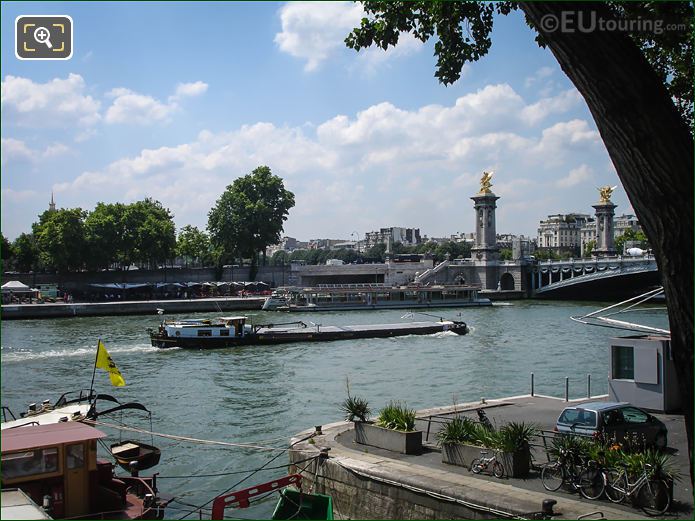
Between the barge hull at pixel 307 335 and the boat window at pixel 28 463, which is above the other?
the boat window at pixel 28 463

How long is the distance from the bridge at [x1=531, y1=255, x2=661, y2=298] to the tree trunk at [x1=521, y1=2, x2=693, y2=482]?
228ft

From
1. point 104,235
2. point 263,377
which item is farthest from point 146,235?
point 263,377

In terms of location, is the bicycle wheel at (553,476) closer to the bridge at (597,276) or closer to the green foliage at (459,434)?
the green foliage at (459,434)

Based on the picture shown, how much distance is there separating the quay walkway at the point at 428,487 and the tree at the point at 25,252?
7685 cm

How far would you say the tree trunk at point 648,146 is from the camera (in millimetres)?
5113

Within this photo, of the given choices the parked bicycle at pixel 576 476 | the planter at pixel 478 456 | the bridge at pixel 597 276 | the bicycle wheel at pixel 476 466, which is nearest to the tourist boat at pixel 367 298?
the bridge at pixel 597 276

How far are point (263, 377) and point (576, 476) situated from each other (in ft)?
70.8

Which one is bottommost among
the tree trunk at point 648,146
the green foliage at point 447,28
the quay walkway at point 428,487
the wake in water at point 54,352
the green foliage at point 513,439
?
the wake in water at point 54,352

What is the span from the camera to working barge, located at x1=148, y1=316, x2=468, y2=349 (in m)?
41.8

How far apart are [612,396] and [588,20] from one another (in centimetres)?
1121

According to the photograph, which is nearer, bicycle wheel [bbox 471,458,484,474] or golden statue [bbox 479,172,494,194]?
bicycle wheel [bbox 471,458,484,474]

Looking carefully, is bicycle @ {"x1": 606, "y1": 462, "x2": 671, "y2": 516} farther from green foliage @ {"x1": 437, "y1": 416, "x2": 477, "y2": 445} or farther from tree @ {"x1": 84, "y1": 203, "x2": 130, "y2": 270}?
tree @ {"x1": 84, "y1": 203, "x2": 130, "y2": 270}

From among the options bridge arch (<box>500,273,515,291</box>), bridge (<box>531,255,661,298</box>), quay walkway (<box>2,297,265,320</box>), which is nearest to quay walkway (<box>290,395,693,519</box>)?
quay walkway (<box>2,297,265,320</box>)

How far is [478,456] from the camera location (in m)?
11.1
